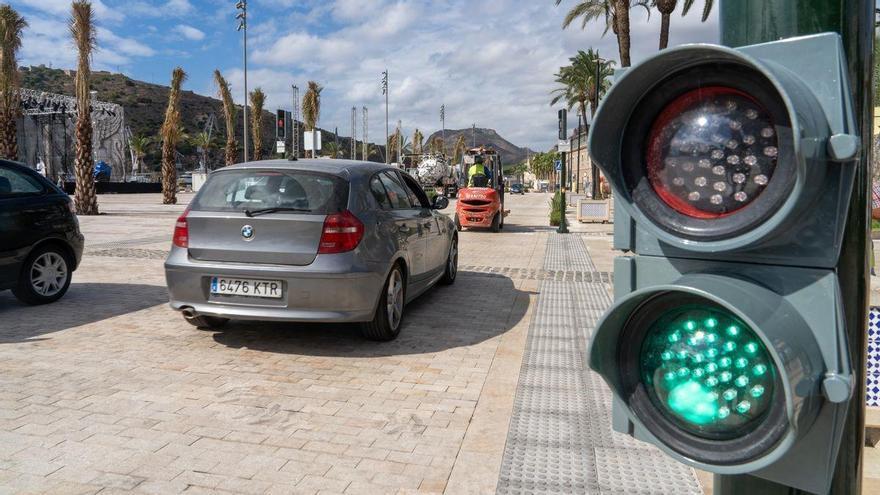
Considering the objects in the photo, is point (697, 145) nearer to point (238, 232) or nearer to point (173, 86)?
point (238, 232)

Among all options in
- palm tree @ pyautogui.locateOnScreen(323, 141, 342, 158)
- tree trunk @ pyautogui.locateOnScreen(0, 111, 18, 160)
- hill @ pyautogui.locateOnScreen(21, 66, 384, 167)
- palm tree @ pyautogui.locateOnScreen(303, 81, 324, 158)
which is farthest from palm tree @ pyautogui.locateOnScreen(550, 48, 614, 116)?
hill @ pyautogui.locateOnScreen(21, 66, 384, 167)

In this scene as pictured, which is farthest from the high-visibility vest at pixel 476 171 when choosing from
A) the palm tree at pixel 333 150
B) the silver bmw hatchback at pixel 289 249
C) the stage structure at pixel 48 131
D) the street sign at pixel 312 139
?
the palm tree at pixel 333 150

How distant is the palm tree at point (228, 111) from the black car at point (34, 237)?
28351 mm

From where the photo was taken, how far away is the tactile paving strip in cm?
316

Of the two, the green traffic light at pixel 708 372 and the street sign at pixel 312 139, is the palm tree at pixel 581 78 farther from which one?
the green traffic light at pixel 708 372

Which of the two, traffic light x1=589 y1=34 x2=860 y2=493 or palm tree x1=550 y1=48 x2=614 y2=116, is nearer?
traffic light x1=589 y1=34 x2=860 y2=493

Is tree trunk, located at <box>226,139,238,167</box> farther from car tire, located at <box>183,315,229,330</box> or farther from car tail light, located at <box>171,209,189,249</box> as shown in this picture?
car tail light, located at <box>171,209,189,249</box>

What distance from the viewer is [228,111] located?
116ft

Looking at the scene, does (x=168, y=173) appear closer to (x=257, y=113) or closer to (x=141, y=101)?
(x=257, y=113)

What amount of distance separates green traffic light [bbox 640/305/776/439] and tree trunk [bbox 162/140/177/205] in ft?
113

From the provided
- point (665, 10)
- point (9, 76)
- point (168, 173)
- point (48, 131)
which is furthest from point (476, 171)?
point (48, 131)

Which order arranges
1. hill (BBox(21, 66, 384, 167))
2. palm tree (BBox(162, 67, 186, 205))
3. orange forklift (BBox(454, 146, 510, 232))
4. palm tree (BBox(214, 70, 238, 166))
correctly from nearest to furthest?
orange forklift (BBox(454, 146, 510, 232)), palm tree (BBox(162, 67, 186, 205)), palm tree (BBox(214, 70, 238, 166)), hill (BBox(21, 66, 384, 167))

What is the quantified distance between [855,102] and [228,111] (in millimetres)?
36995

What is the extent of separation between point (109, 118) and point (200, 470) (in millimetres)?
77448
